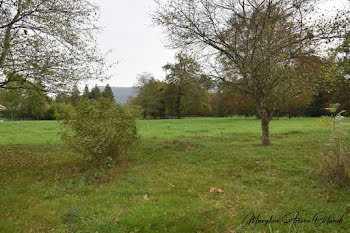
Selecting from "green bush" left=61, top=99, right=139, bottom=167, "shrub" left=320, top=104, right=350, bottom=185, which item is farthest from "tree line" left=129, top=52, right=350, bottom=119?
"green bush" left=61, top=99, right=139, bottom=167

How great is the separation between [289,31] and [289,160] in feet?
18.3

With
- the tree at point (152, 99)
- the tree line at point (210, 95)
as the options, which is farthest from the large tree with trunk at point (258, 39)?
the tree at point (152, 99)

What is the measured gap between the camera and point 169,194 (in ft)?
20.6

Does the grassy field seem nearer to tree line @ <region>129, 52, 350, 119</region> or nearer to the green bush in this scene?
the green bush

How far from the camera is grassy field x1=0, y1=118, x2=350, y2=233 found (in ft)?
15.6

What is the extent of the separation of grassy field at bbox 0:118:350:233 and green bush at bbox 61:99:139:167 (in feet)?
2.31

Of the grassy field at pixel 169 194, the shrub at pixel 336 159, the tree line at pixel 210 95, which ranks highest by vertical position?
the tree line at pixel 210 95

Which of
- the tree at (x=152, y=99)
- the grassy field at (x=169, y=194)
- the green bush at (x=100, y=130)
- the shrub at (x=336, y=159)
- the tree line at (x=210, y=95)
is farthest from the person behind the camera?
the tree at (x=152, y=99)

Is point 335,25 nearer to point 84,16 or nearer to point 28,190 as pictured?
point 84,16

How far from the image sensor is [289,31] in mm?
10594

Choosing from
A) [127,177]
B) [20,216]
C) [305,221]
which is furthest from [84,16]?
[305,221]

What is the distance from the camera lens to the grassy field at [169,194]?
477cm

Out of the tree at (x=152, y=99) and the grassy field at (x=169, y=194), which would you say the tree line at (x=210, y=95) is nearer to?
the tree at (x=152, y=99)

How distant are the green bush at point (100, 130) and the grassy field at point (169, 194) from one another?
705 mm
